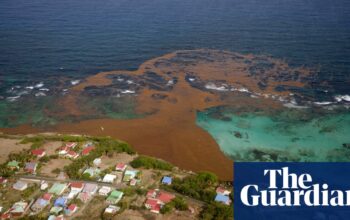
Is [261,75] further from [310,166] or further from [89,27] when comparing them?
[89,27]

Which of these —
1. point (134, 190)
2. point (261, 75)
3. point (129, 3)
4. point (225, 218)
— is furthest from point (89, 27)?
point (225, 218)

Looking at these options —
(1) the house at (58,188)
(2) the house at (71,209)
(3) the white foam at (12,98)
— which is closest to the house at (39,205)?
(1) the house at (58,188)

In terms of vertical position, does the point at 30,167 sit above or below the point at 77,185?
above

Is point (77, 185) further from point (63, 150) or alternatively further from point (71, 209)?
point (63, 150)

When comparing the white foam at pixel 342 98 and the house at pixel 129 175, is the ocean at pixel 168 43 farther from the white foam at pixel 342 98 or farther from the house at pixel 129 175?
the house at pixel 129 175

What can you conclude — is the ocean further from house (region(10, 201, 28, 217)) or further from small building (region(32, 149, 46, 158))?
house (region(10, 201, 28, 217))

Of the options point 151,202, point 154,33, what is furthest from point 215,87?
point 154,33

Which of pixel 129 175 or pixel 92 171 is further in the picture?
pixel 92 171
